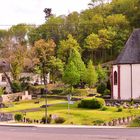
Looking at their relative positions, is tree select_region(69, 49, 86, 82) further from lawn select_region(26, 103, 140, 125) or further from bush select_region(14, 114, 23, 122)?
bush select_region(14, 114, 23, 122)

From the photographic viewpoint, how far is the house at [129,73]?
6200cm

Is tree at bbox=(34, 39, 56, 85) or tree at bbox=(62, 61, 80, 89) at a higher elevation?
tree at bbox=(34, 39, 56, 85)

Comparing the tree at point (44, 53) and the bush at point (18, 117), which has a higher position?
the tree at point (44, 53)

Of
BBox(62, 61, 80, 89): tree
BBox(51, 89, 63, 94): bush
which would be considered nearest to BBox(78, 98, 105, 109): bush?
BBox(62, 61, 80, 89): tree

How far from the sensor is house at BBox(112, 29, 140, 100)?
62000 millimetres

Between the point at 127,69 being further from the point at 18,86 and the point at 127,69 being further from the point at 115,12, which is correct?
the point at 115,12

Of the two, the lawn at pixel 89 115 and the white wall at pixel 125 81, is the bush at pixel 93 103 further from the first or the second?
the white wall at pixel 125 81

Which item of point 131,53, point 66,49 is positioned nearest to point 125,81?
point 131,53

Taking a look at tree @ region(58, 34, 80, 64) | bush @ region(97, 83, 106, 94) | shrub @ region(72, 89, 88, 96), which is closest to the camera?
bush @ region(97, 83, 106, 94)

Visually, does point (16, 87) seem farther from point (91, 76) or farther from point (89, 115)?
Answer: point (89, 115)

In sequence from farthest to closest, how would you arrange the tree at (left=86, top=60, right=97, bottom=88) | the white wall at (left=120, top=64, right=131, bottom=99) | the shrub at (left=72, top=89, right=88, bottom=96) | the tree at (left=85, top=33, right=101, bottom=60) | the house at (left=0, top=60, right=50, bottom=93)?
the tree at (left=85, top=33, right=101, bottom=60) → the house at (left=0, top=60, right=50, bottom=93) → the tree at (left=86, top=60, right=97, bottom=88) → the shrub at (left=72, top=89, right=88, bottom=96) → the white wall at (left=120, top=64, right=131, bottom=99)

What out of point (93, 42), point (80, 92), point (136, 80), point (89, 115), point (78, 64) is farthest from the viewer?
point (93, 42)

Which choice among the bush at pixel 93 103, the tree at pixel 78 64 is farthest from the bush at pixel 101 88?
the bush at pixel 93 103

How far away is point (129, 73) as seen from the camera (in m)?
62.5
